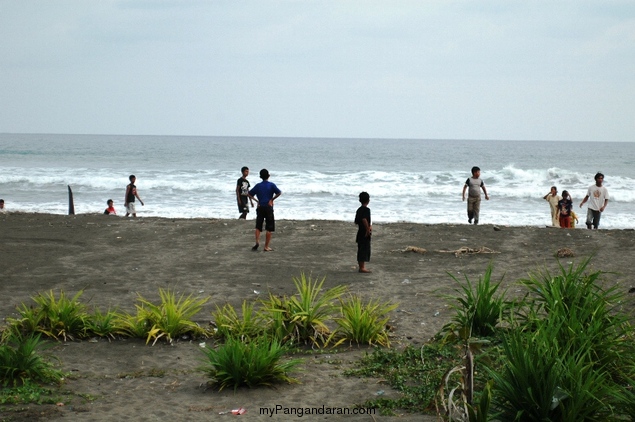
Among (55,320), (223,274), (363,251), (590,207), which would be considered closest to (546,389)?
(55,320)

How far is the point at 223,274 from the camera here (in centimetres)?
1162

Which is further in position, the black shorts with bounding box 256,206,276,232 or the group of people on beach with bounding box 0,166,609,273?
the black shorts with bounding box 256,206,276,232

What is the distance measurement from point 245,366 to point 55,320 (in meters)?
2.75

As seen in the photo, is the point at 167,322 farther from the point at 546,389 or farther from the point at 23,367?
the point at 546,389

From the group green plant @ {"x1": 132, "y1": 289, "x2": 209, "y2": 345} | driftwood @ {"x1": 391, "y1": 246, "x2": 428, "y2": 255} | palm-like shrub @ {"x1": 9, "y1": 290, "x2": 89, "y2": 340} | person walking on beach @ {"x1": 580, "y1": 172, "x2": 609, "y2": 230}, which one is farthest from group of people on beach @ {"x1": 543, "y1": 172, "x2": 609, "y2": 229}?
palm-like shrub @ {"x1": 9, "y1": 290, "x2": 89, "y2": 340}

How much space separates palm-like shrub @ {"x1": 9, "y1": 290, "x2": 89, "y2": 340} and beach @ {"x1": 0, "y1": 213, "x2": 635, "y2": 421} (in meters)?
0.20

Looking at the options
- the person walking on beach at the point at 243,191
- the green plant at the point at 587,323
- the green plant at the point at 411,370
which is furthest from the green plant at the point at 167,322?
the person walking on beach at the point at 243,191

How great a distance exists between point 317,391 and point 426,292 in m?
4.20

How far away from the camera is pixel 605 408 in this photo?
16.5ft

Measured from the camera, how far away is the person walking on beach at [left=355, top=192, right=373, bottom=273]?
11.3 meters

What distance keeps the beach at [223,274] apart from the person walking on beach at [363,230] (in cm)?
26

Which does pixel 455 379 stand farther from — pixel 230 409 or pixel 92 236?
pixel 92 236

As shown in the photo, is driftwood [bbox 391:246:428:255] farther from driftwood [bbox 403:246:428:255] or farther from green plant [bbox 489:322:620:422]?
green plant [bbox 489:322:620:422]

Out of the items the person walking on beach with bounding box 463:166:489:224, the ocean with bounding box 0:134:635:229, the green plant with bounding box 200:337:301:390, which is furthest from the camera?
the ocean with bounding box 0:134:635:229
